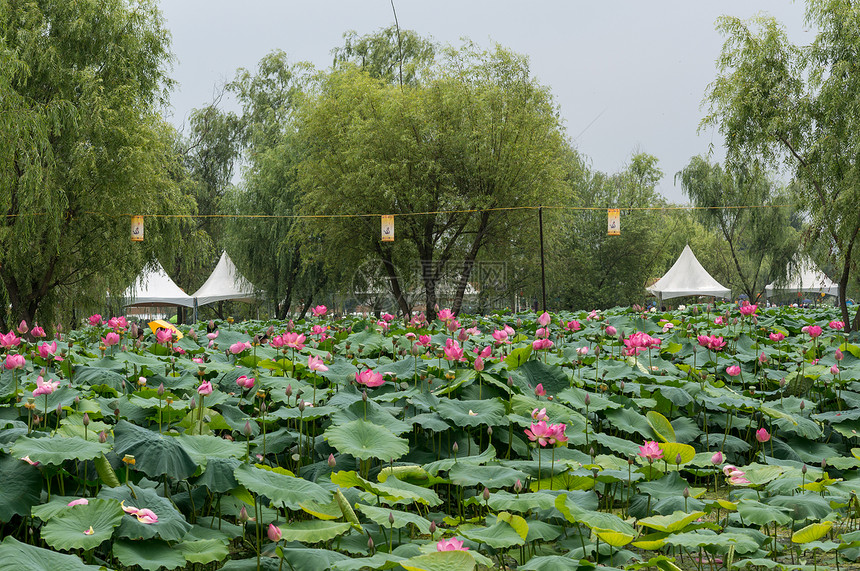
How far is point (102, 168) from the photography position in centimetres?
1303

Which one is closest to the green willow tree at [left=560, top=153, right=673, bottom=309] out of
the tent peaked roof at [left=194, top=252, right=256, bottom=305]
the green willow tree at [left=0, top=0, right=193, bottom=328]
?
the tent peaked roof at [left=194, top=252, right=256, bottom=305]

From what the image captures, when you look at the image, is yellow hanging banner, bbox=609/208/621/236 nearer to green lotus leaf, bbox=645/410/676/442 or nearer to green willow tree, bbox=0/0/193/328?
green willow tree, bbox=0/0/193/328

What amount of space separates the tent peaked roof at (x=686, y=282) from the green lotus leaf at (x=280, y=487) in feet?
81.6

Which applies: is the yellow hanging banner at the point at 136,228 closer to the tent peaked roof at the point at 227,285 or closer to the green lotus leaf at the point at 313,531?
the tent peaked roof at the point at 227,285

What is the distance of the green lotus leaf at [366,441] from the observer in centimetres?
265

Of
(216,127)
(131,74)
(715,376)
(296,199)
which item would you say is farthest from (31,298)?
(216,127)

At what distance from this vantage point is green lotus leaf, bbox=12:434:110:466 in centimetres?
214

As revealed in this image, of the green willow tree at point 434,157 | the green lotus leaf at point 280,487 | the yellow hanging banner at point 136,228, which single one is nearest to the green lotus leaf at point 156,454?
the green lotus leaf at point 280,487

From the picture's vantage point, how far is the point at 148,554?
6.57ft

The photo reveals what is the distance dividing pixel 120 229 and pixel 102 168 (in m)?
1.11

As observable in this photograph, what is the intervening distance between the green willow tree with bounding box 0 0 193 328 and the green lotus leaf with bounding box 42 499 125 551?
1077cm

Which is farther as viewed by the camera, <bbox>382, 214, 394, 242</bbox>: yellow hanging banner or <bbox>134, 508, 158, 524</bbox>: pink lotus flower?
<bbox>382, 214, 394, 242</bbox>: yellow hanging banner

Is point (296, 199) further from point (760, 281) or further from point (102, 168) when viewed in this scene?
point (760, 281)

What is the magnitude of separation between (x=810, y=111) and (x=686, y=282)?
15902 mm
